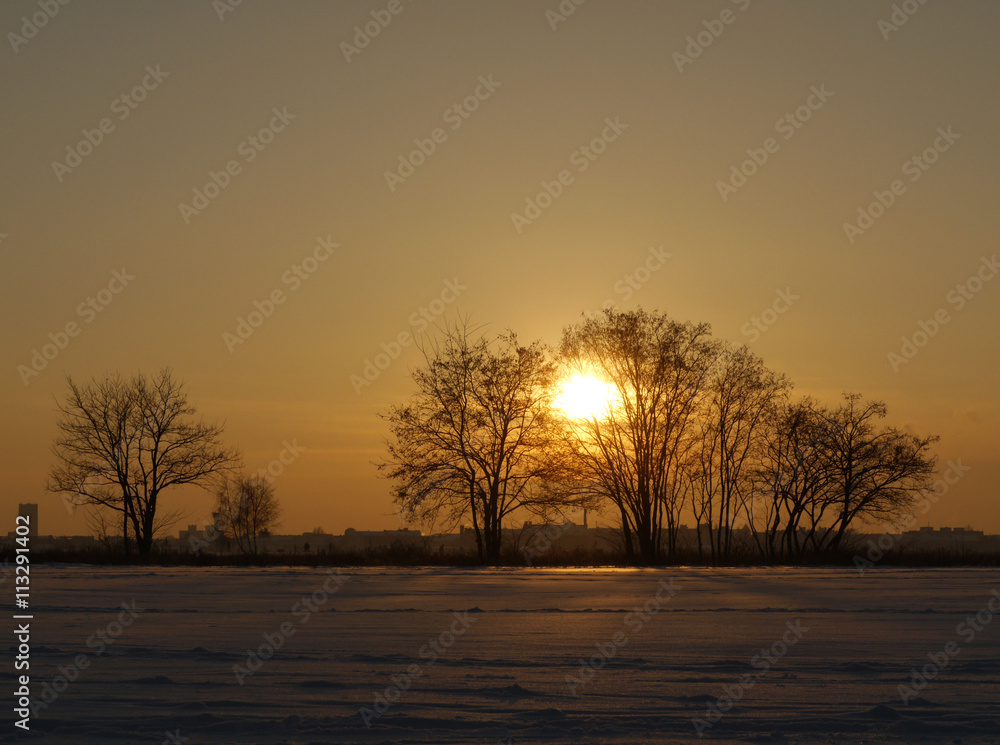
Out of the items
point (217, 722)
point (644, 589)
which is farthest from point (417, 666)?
point (644, 589)

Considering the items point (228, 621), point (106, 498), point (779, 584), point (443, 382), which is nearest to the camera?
point (228, 621)

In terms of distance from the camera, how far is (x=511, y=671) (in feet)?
25.1

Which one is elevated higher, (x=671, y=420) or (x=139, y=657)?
(x=671, y=420)

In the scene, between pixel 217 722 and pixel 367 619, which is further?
pixel 367 619

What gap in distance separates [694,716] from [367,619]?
6745 millimetres

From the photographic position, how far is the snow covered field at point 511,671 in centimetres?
559

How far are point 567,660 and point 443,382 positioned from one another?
32.9 m

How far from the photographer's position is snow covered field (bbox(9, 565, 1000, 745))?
18.3 feet

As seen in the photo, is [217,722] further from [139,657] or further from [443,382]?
[443,382]

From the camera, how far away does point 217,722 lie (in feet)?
18.6

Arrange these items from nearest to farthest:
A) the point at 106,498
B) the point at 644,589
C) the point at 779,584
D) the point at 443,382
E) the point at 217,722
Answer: the point at 217,722, the point at 644,589, the point at 779,584, the point at 443,382, the point at 106,498

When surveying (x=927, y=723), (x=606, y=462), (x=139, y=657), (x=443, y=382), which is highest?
(x=443, y=382)

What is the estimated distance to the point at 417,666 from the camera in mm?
7875

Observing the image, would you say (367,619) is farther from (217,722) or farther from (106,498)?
(106,498)
